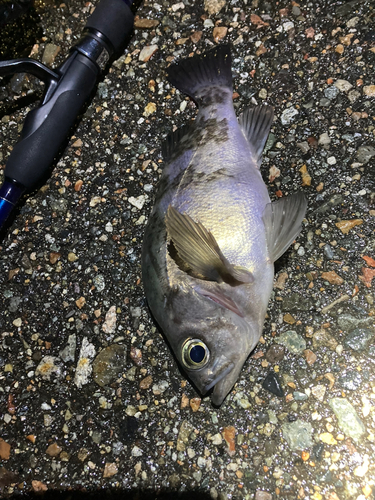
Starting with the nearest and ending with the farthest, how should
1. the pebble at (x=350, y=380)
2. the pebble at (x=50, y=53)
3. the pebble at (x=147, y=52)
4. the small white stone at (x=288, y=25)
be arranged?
the pebble at (x=350, y=380), the small white stone at (x=288, y=25), the pebble at (x=147, y=52), the pebble at (x=50, y=53)

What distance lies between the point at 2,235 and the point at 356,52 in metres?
2.98

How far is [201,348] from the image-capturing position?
1870 millimetres

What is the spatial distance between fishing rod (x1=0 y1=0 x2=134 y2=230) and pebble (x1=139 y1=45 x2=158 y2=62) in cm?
32

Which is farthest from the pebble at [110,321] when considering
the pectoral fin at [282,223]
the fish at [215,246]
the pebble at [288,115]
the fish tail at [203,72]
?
the pebble at [288,115]

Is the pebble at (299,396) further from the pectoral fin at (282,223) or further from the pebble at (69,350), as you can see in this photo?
the pebble at (69,350)

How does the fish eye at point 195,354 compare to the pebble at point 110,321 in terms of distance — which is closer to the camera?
the fish eye at point 195,354

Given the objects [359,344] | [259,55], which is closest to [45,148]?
[259,55]

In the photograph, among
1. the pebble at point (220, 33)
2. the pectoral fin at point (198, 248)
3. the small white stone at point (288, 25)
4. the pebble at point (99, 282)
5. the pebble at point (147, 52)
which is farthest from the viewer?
the pebble at point (147, 52)

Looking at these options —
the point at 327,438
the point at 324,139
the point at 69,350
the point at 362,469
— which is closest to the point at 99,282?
the point at 69,350

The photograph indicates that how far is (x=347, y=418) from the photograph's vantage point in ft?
6.79

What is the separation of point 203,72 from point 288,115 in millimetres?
692

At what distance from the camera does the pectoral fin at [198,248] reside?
5.91ft

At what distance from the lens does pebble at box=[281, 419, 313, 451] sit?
2.07m

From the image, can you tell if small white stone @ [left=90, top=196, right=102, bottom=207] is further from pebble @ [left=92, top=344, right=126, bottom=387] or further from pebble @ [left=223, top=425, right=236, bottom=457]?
pebble @ [left=223, top=425, right=236, bottom=457]
